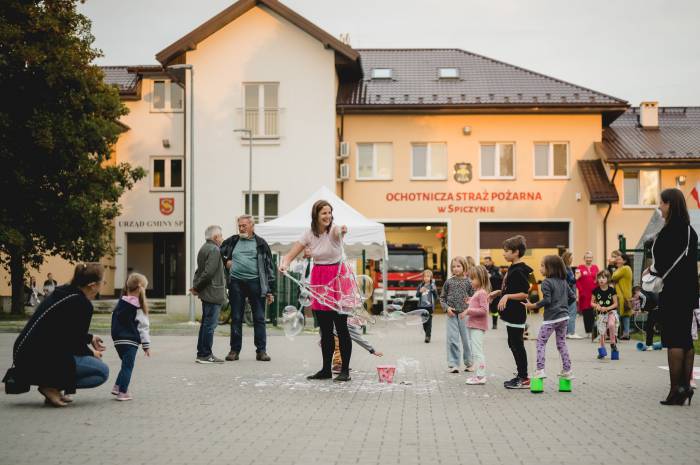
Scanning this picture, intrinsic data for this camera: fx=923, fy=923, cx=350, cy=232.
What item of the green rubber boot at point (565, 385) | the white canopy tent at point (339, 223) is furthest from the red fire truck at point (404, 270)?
the green rubber boot at point (565, 385)

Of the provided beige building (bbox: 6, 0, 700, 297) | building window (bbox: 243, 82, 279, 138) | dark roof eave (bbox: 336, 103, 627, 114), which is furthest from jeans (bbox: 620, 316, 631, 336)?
building window (bbox: 243, 82, 279, 138)

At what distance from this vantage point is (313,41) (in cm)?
3503

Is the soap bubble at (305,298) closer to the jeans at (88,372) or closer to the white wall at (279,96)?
the jeans at (88,372)

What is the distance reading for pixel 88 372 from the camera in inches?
353

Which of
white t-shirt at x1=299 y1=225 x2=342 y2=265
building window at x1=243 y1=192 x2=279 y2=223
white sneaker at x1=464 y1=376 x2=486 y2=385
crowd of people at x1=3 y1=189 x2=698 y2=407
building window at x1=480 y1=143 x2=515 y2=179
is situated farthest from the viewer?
building window at x1=480 y1=143 x2=515 y2=179

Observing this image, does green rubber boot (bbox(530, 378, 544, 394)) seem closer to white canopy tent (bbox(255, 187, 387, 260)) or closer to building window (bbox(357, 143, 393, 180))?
white canopy tent (bbox(255, 187, 387, 260))

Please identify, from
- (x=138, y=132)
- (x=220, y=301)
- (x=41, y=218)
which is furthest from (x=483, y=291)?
(x=138, y=132)

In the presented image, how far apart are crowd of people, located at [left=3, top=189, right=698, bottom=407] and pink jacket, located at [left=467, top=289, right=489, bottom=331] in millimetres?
13

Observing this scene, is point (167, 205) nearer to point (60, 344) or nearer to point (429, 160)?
point (429, 160)

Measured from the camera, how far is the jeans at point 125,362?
929 centimetres

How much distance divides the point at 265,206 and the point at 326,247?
81.0 feet

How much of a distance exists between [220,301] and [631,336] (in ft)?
37.6

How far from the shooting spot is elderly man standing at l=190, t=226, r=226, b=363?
529 inches

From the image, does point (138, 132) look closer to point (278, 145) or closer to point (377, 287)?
point (278, 145)
